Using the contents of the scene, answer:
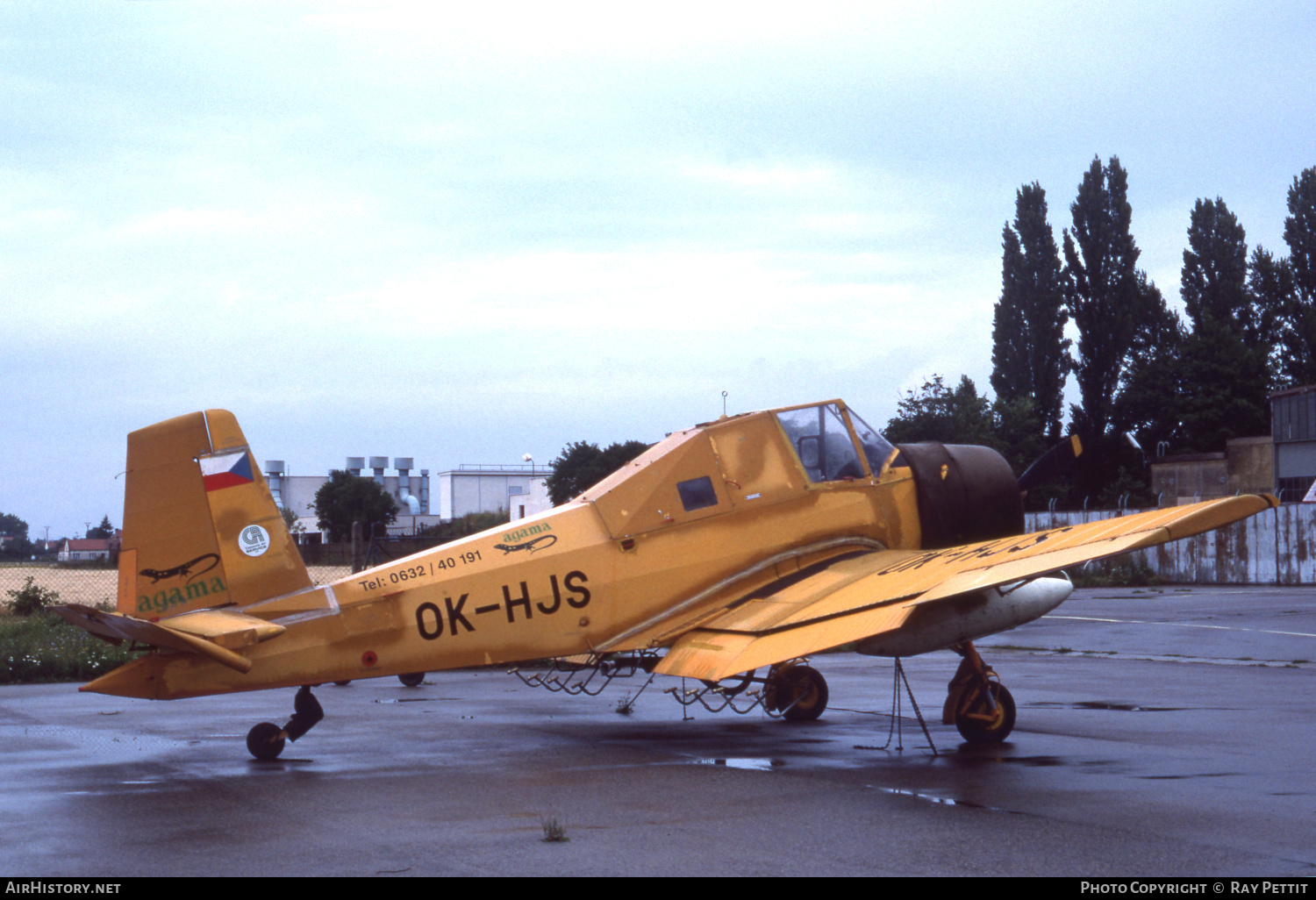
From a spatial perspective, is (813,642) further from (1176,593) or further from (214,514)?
(1176,593)

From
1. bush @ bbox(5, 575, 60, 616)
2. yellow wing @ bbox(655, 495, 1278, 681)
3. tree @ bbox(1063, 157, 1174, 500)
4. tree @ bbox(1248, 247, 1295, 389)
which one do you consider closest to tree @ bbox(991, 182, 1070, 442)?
tree @ bbox(1063, 157, 1174, 500)

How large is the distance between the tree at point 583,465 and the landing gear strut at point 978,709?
4820cm

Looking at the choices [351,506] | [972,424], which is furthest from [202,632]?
[351,506]

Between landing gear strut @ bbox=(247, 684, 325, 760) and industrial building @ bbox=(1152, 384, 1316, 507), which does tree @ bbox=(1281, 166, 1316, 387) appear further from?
landing gear strut @ bbox=(247, 684, 325, 760)

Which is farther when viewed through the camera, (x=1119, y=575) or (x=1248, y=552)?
(x=1119, y=575)

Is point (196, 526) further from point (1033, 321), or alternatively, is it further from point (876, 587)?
point (1033, 321)

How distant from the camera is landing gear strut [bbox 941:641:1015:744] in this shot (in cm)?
1043

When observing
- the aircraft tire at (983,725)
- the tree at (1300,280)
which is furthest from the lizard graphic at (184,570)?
the tree at (1300,280)

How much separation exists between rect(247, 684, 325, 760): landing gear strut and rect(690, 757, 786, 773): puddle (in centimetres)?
329

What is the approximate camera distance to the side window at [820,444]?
11.3 metres

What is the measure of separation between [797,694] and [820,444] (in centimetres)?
302

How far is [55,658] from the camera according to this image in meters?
18.3

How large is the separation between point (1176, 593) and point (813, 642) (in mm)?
27499
